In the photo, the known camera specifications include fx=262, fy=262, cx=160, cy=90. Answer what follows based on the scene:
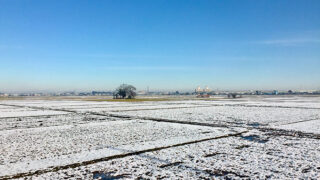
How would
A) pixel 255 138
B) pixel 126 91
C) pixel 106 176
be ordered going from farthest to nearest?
pixel 126 91 < pixel 255 138 < pixel 106 176

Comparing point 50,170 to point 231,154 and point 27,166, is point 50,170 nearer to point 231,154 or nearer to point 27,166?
point 27,166

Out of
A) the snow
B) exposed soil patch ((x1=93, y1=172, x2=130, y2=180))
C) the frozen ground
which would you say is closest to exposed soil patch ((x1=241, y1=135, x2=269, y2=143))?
the frozen ground

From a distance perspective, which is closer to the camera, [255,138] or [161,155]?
[161,155]

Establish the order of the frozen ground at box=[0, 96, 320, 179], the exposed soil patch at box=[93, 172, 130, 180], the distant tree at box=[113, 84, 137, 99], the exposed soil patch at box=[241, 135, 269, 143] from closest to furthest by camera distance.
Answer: the exposed soil patch at box=[93, 172, 130, 180] → the frozen ground at box=[0, 96, 320, 179] → the exposed soil patch at box=[241, 135, 269, 143] → the distant tree at box=[113, 84, 137, 99]

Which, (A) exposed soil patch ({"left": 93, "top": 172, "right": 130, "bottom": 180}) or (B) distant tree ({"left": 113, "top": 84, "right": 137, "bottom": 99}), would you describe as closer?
(A) exposed soil patch ({"left": 93, "top": 172, "right": 130, "bottom": 180})

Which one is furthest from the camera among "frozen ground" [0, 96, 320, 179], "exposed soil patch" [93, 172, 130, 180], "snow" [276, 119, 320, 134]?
"snow" [276, 119, 320, 134]

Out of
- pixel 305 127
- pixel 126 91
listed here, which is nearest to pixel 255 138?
pixel 305 127

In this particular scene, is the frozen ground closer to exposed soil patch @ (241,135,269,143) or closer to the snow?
exposed soil patch @ (241,135,269,143)

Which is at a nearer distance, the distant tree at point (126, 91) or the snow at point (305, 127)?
the snow at point (305, 127)

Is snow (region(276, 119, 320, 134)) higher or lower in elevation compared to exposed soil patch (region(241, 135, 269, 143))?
higher

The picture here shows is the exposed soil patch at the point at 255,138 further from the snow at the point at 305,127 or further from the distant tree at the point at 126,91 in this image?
the distant tree at the point at 126,91

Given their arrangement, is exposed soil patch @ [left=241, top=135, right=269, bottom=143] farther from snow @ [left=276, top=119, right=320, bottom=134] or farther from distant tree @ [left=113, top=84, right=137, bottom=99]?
distant tree @ [left=113, top=84, right=137, bottom=99]

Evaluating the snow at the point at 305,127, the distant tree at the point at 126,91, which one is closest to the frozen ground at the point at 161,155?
the snow at the point at 305,127

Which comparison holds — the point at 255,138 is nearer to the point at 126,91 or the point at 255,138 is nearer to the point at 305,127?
the point at 305,127
